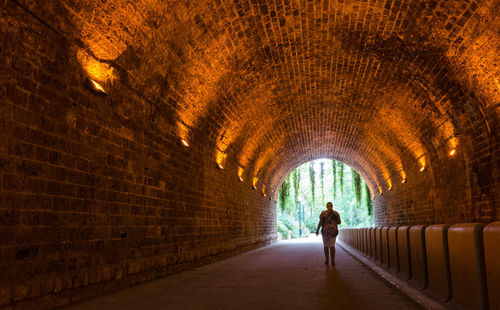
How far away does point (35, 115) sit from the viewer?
465cm

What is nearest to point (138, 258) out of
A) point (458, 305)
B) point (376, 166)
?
point (458, 305)

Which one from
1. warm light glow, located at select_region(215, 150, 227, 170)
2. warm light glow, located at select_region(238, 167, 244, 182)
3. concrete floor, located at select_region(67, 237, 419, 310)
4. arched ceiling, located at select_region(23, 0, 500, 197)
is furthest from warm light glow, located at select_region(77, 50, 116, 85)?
warm light glow, located at select_region(238, 167, 244, 182)

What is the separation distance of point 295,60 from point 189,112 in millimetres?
3169

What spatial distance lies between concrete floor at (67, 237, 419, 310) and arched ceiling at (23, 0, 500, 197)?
3.06 m

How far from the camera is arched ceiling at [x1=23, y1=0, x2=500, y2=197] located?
653 centimetres

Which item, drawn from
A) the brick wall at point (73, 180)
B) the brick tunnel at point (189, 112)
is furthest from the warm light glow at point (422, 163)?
the brick wall at point (73, 180)

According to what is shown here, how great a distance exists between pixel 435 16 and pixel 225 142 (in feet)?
22.2

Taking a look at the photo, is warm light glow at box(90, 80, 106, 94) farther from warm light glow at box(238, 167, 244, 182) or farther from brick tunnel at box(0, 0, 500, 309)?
warm light glow at box(238, 167, 244, 182)

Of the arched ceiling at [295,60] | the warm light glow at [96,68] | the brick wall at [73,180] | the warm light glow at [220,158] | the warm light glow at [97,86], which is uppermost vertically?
the arched ceiling at [295,60]

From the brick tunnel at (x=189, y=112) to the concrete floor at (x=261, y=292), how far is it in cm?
55

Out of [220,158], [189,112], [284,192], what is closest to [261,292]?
[189,112]

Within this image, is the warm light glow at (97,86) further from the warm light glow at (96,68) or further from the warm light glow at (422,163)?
the warm light glow at (422,163)

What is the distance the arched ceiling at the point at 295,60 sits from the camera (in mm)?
6531

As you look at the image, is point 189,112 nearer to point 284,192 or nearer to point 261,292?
point 261,292
